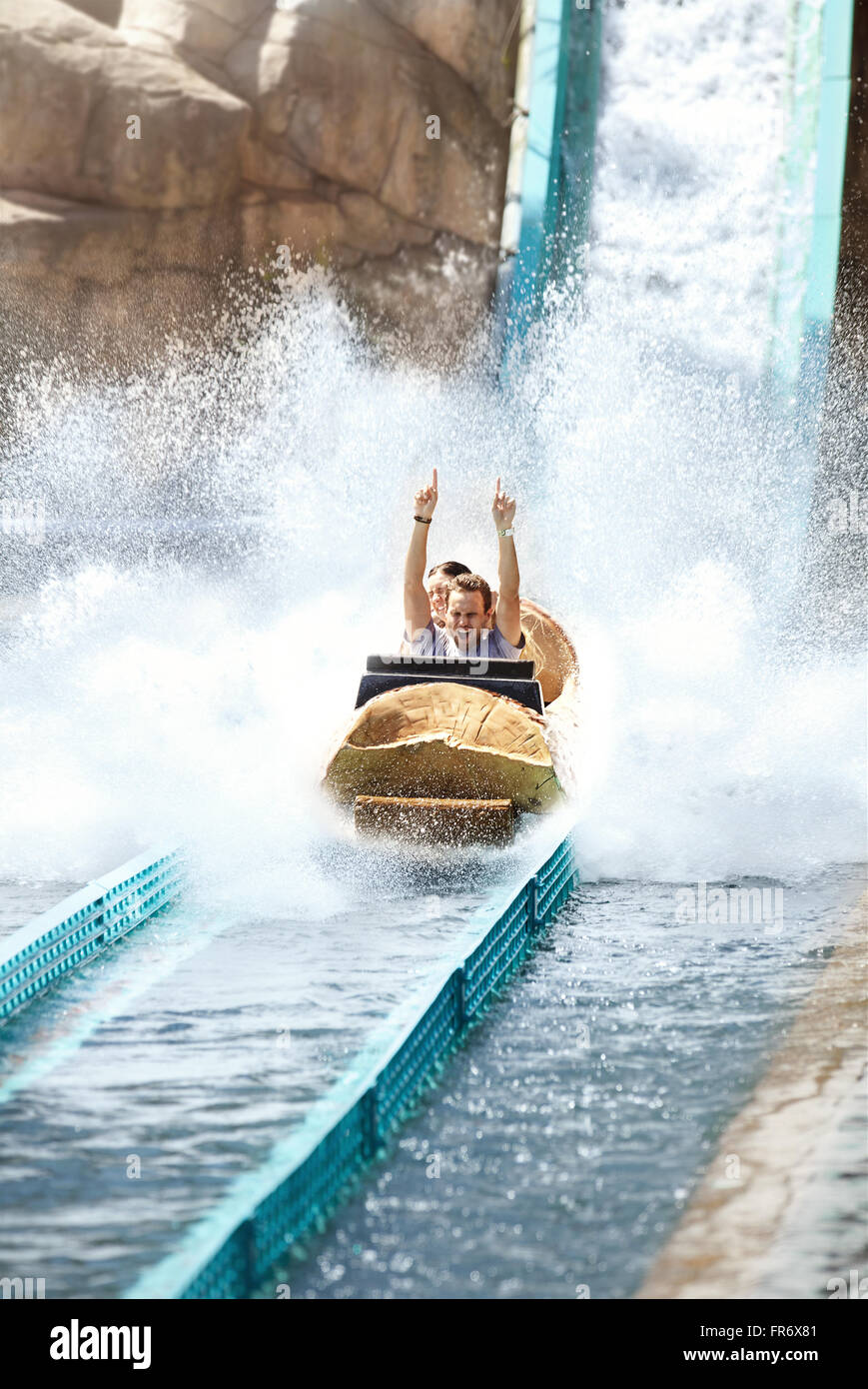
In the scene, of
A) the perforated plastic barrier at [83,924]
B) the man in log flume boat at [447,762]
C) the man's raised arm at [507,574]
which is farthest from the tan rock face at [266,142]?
the perforated plastic barrier at [83,924]

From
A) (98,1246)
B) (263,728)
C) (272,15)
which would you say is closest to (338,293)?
(272,15)

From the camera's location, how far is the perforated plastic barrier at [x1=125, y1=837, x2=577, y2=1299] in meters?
1.84

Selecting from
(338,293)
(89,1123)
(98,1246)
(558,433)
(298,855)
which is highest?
(338,293)

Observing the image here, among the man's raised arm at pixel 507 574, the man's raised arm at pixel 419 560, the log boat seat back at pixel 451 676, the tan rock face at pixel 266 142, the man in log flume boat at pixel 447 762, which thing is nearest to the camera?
the man in log flume boat at pixel 447 762

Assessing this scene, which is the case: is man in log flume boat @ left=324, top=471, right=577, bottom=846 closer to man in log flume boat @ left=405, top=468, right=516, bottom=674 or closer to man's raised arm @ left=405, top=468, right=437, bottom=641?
man in log flume boat @ left=405, top=468, right=516, bottom=674

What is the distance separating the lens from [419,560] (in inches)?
193

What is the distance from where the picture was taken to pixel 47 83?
39.0ft

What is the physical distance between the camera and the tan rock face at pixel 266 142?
1194cm

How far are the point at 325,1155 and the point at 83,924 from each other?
5.03 feet

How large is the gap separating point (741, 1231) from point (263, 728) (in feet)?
11.4

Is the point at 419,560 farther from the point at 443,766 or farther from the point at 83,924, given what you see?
the point at 83,924

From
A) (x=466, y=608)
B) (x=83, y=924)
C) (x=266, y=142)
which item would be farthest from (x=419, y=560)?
(x=266, y=142)

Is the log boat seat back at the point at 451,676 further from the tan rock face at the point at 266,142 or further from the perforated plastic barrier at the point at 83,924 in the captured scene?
the tan rock face at the point at 266,142
